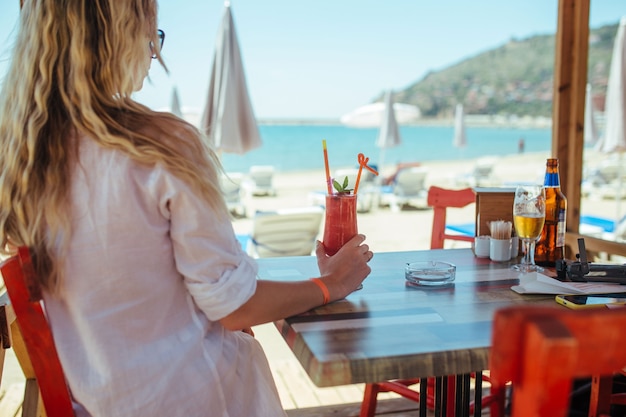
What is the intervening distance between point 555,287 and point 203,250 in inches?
34.7

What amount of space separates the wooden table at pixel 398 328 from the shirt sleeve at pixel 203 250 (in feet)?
0.56

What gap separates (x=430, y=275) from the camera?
1484 mm

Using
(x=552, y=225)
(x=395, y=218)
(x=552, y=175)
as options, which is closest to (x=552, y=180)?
(x=552, y=175)

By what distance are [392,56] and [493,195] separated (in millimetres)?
44321

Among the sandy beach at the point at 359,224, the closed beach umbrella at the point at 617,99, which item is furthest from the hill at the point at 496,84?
the closed beach umbrella at the point at 617,99

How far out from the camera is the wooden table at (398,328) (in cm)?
98

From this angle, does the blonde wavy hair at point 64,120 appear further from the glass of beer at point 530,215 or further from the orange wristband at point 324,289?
the glass of beer at point 530,215

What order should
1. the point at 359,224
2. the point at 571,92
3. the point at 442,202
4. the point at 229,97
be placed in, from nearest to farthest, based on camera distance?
the point at 442,202 < the point at 571,92 < the point at 229,97 < the point at 359,224

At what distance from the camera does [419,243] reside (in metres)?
7.97

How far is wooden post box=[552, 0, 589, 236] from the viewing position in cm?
290

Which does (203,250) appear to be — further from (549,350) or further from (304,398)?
(304,398)

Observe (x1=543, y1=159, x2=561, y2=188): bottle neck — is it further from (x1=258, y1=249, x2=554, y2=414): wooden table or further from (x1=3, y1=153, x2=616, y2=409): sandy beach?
(x1=3, y1=153, x2=616, y2=409): sandy beach

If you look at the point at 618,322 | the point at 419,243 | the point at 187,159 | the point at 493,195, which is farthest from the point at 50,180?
the point at 419,243

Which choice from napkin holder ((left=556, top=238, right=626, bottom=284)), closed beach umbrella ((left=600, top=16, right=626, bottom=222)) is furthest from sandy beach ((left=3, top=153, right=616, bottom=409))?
closed beach umbrella ((left=600, top=16, right=626, bottom=222))
